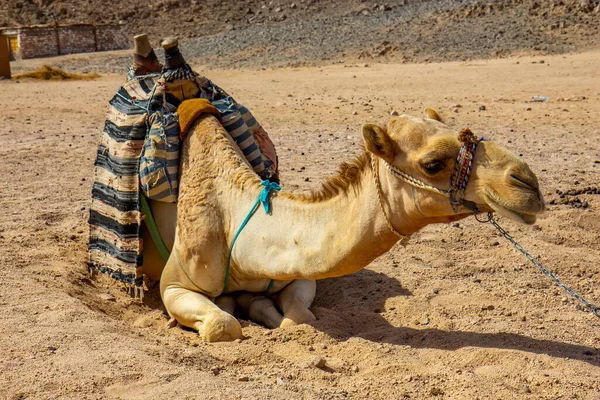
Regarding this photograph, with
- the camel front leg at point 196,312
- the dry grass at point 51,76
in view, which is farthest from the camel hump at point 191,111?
the dry grass at point 51,76

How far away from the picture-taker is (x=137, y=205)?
5.82m

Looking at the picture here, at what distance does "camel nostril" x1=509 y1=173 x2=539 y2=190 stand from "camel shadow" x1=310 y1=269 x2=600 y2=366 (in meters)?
1.12

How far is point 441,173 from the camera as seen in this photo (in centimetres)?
406

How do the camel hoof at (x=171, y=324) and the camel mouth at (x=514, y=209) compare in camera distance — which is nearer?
the camel mouth at (x=514, y=209)

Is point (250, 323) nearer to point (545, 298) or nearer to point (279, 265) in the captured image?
point (279, 265)

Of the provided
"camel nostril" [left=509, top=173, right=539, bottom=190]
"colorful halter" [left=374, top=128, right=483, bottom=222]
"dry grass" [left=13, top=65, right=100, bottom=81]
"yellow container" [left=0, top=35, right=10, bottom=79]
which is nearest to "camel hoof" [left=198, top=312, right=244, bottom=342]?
"colorful halter" [left=374, top=128, right=483, bottom=222]

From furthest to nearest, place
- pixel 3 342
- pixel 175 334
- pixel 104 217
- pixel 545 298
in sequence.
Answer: pixel 104 217 → pixel 545 298 → pixel 175 334 → pixel 3 342

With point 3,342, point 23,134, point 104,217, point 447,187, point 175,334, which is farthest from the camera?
point 23,134

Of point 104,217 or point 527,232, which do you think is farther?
point 527,232

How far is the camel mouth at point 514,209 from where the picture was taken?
3.79 meters

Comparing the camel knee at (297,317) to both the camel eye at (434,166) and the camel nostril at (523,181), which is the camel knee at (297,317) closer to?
the camel eye at (434,166)

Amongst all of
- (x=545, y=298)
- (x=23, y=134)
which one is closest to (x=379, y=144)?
(x=545, y=298)

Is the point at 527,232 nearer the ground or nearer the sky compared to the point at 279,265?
nearer the ground

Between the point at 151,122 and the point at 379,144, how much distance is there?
6.88ft
